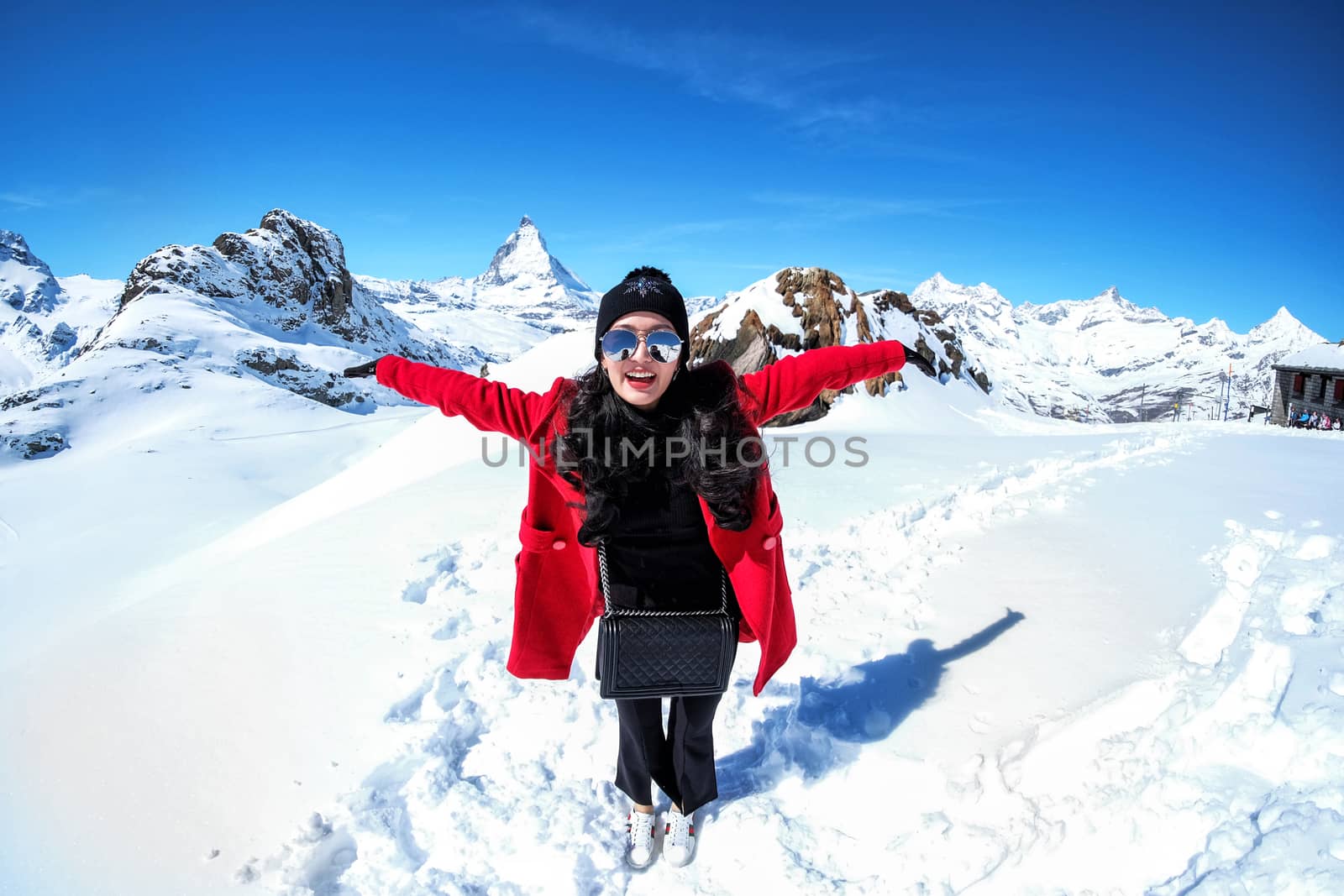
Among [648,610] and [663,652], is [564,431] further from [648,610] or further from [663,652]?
[663,652]

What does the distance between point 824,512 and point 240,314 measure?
109207 millimetres

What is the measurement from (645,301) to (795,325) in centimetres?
1554

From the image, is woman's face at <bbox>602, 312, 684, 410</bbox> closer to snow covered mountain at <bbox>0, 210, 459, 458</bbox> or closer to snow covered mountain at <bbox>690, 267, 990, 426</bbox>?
snow covered mountain at <bbox>690, 267, 990, 426</bbox>

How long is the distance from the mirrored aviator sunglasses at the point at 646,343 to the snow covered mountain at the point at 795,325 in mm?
13472

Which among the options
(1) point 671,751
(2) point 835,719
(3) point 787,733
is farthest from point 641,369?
(2) point 835,719

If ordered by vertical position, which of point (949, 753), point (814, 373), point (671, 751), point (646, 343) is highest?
point (646, 343)

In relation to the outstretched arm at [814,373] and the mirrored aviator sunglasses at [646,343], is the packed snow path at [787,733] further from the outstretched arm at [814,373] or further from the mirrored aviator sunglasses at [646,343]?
the mirrored aviator sunglasses at [646,343]

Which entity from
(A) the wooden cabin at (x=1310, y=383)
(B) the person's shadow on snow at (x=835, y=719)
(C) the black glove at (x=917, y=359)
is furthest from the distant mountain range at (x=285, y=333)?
(A) the wooden cabin at (x=1310, y=383)

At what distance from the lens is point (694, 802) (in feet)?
8.90

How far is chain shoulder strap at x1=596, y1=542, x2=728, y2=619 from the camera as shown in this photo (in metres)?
2.35

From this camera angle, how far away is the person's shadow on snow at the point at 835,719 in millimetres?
3059

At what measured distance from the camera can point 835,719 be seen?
11.0 ft

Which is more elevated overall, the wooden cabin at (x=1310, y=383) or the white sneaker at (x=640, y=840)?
the wooden cabin at (x=1310, y=383)

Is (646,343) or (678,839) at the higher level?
(646,343)
